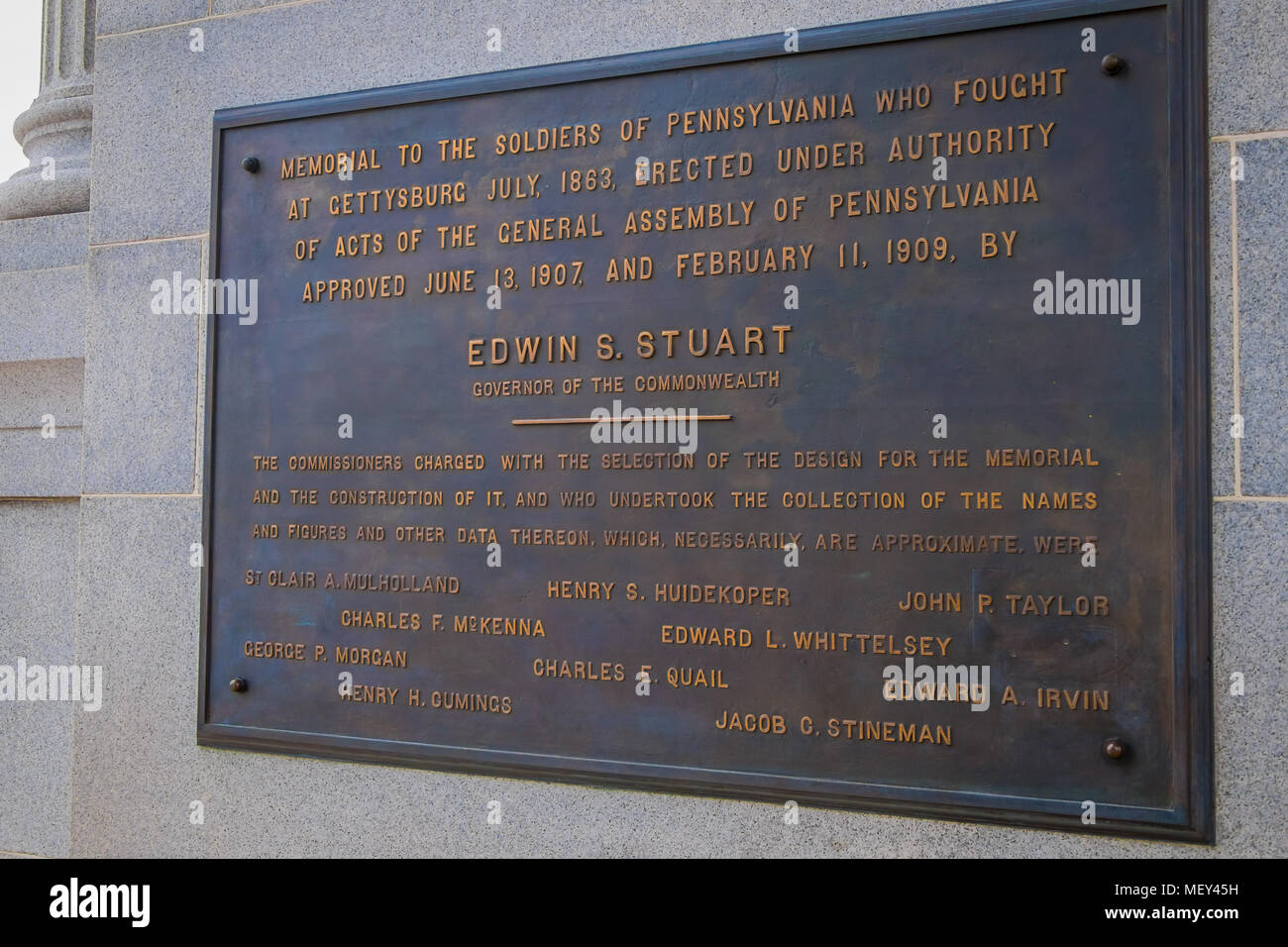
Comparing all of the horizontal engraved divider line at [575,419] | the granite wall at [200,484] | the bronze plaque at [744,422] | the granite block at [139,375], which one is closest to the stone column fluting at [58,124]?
the granite wall at [200,484]

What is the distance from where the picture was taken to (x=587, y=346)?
12.7 feet

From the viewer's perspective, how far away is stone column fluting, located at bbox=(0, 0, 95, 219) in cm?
537

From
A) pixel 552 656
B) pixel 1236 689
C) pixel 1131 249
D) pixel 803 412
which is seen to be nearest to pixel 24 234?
pixel 552 656

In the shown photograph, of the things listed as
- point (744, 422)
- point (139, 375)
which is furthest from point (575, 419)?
point (139, 375)

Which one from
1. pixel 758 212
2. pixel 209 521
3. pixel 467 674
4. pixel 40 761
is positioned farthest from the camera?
pixel 40 761

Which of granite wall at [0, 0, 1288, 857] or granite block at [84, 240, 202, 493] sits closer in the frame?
granite wall at [0, 0, 1288, 857]

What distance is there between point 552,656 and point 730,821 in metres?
Answer: 0.83

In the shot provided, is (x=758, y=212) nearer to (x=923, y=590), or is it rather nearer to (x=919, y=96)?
(x=919, y=96)

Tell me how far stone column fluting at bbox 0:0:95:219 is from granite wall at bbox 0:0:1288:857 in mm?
174

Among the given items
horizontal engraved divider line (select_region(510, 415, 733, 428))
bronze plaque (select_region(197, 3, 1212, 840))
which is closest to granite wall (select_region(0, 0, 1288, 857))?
bronze plaque (select_region(197, 3, 1212, 840))

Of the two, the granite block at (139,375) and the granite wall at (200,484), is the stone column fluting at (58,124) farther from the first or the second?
the granite block at (139,375)

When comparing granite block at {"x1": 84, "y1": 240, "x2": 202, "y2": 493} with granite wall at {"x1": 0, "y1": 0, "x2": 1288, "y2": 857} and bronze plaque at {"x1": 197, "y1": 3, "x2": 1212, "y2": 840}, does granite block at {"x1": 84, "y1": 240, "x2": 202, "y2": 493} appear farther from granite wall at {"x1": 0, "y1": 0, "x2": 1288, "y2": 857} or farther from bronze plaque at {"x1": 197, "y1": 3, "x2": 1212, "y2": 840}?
bronze plaque at {"x1": 197, "y1": 3, "x2": 1212, "y2": 840}

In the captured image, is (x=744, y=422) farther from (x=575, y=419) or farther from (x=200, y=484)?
(x=200, y=484)

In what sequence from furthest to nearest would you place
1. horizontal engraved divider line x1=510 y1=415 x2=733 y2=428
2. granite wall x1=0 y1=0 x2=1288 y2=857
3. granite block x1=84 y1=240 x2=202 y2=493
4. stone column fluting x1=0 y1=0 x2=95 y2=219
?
1. stone column fluting x1=0 y1=0 x2=95 y2=219
2. granite block x1=84 y1=240 x2=202 y2=493
3. horizontal engraved divider line x1=510 y1=415 x2=733 y2=428
4. granite wall x1=0 y1=0 x2=1288 y2=857
